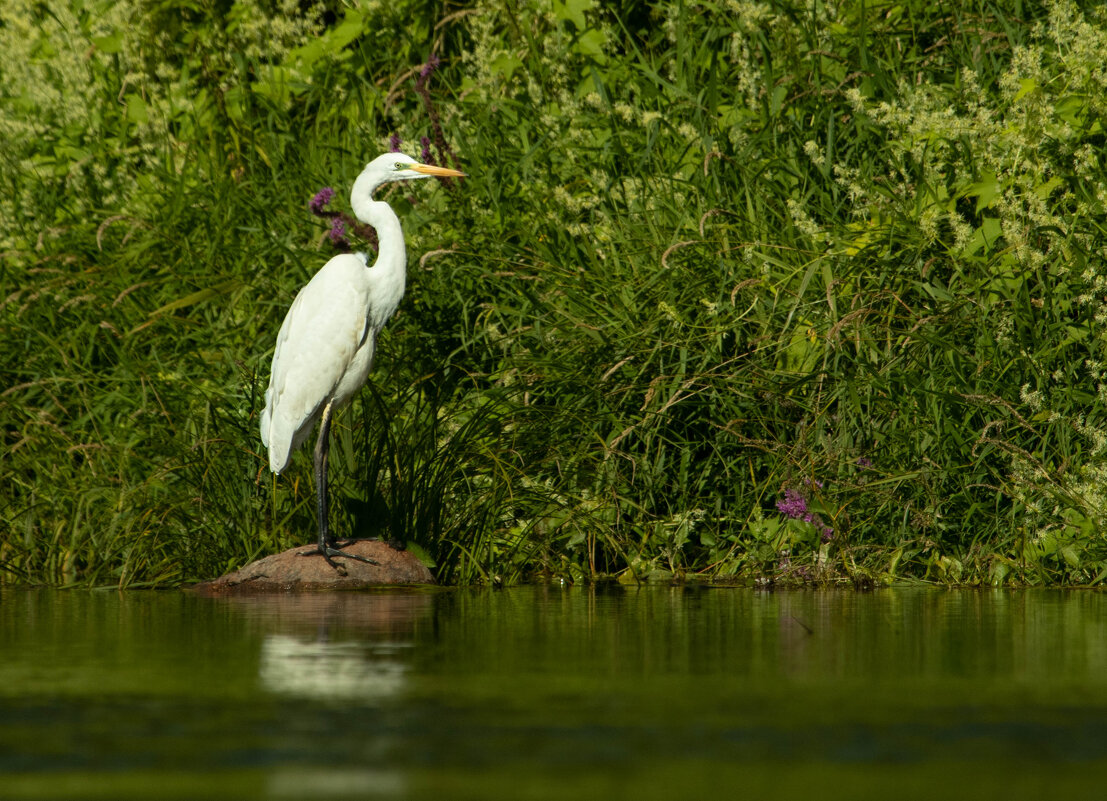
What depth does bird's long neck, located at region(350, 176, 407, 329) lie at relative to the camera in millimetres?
6613

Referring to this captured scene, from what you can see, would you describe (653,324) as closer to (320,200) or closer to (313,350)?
(313,350)

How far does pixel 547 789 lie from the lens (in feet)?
7.57

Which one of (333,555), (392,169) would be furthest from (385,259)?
(333,555)

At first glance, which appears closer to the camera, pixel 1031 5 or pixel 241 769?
pixel 241 769

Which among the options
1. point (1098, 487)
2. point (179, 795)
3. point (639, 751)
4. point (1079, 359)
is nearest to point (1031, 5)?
point (1079, 359)

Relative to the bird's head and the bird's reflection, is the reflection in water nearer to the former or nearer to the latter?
the bird's reflection

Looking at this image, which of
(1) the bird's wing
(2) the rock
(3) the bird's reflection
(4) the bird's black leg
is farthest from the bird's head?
(3) the bird's reflection

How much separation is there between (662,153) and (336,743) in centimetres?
539

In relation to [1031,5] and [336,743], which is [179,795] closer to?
[336,743]

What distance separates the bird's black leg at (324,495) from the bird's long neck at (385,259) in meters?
0.49

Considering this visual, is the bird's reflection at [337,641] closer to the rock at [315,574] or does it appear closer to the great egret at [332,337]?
the rock at [315,574]

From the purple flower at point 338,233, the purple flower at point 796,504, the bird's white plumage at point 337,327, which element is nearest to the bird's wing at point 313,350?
the bird's white plumage at point 337,327

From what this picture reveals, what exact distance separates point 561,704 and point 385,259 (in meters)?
3.86

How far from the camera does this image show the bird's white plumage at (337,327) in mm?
6191
